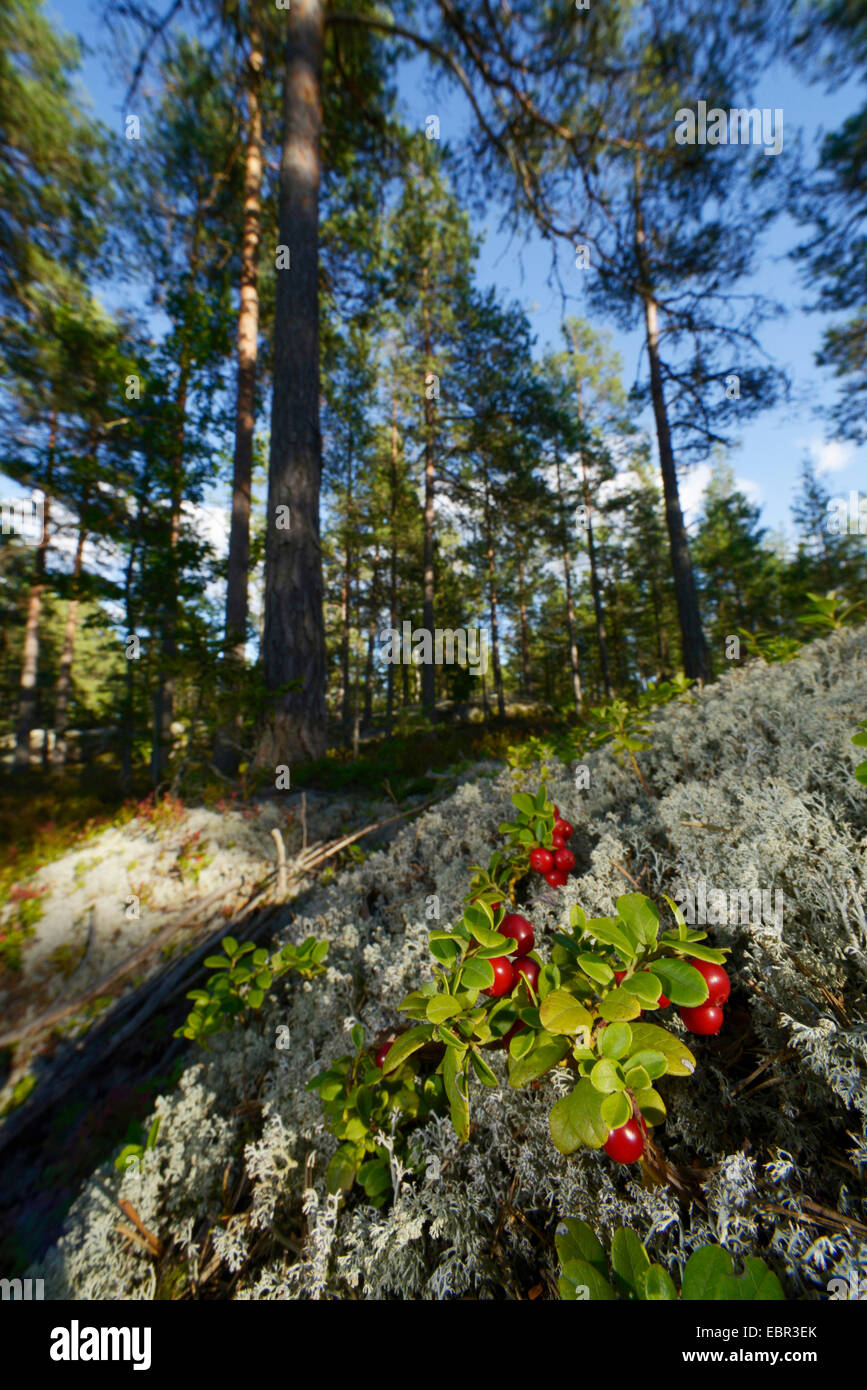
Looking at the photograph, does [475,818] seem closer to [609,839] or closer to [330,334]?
[609,839]

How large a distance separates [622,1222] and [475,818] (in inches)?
70.1

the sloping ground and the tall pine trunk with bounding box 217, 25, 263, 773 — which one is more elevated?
the tall pine trunk with bounding box 217, 25, 263, 773

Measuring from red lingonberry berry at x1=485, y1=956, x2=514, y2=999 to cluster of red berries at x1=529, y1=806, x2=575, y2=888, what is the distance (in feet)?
1.51

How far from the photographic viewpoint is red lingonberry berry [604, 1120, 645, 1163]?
76 centimetres

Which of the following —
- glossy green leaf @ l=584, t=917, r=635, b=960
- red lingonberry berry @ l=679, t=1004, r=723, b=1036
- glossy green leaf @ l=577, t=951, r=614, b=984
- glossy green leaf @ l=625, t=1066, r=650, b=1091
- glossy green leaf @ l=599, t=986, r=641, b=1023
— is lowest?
glossy green leaf @ l=625, t=1066, r=650, b=1091

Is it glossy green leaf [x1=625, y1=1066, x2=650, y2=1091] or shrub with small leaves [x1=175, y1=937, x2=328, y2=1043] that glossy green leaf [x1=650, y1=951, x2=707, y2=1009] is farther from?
shrub with small leaves [x1=175, y1=937, x2=328, y2=1043]

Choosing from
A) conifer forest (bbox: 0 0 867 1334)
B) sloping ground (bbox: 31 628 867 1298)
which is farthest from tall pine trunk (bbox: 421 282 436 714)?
sloping ground (bbox: 31 628 867 1298)

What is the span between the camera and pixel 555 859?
158 cm

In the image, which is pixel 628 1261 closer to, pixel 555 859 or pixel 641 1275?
pixel 641 1275

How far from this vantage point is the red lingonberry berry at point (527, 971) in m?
1.04

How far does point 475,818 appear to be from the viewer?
2652mm

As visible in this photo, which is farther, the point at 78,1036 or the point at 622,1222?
the point at 78,1036

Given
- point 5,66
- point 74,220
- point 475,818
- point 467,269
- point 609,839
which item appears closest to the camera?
point 609,839
